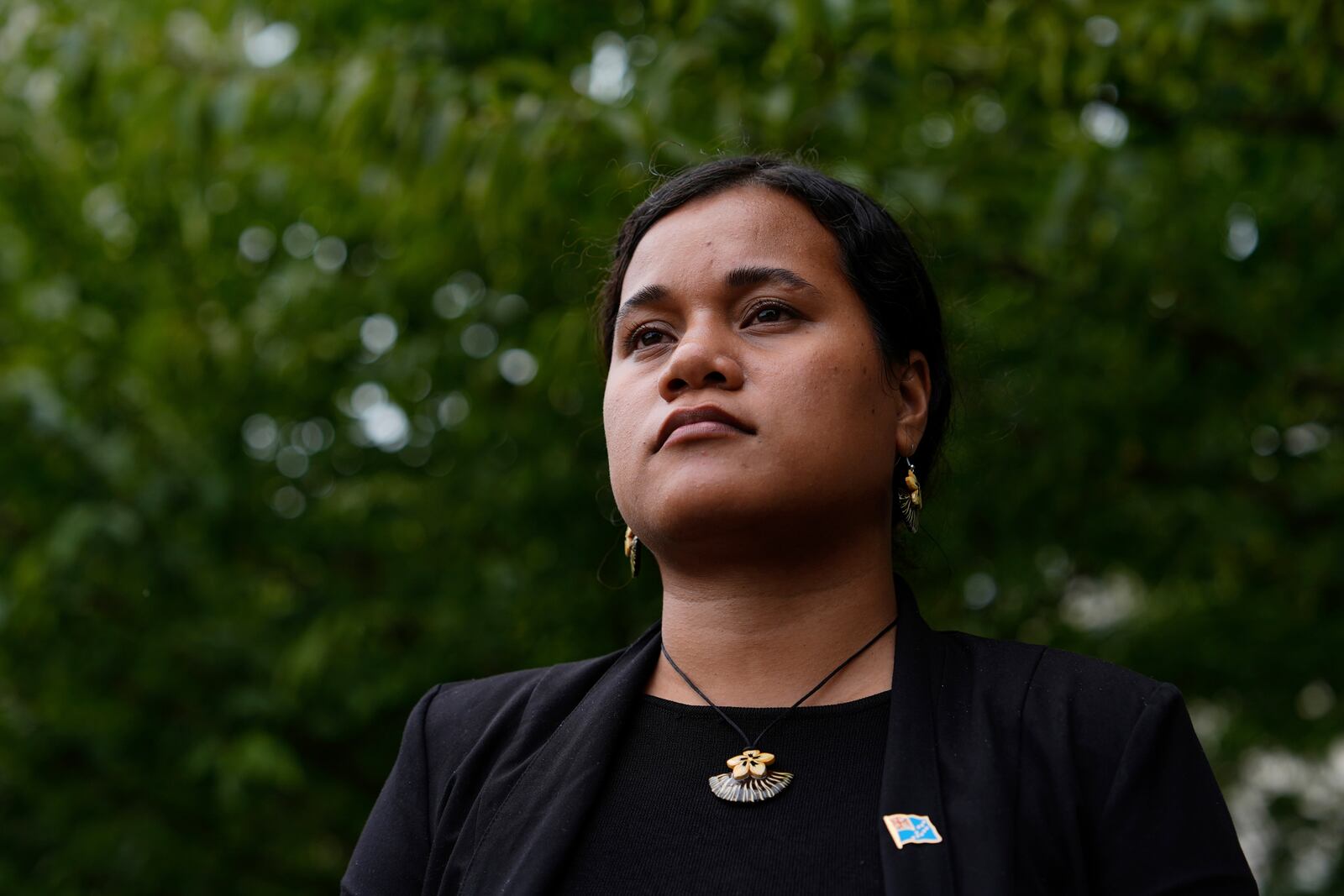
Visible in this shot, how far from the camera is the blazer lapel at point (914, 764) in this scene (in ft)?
4.81

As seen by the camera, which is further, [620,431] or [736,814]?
[620,431]

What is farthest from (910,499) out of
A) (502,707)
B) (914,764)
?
(502,707)

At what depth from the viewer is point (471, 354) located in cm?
384

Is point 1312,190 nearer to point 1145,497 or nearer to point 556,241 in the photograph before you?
point 1145,497

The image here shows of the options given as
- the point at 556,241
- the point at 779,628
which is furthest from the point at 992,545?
the point at 779,628

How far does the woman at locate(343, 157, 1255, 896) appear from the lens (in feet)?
5.02

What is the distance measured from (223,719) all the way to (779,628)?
8.55ft

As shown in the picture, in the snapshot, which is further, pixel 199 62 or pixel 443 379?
pixel 443 379

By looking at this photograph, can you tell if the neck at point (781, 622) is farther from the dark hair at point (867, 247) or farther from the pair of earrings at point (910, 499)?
the dark hair at point (867, 247)

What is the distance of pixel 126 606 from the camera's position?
3951mm

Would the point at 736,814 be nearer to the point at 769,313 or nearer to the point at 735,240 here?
the point at 769,313

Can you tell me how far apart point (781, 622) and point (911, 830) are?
383mm

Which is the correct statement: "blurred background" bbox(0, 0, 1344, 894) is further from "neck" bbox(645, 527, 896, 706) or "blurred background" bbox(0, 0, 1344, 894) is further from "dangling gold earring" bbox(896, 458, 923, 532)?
"neck" bbox(645, 527, 896, 706)

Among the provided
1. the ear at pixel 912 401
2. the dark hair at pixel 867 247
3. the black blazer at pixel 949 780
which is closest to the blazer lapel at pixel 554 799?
the black blazer at pixel 949 780
